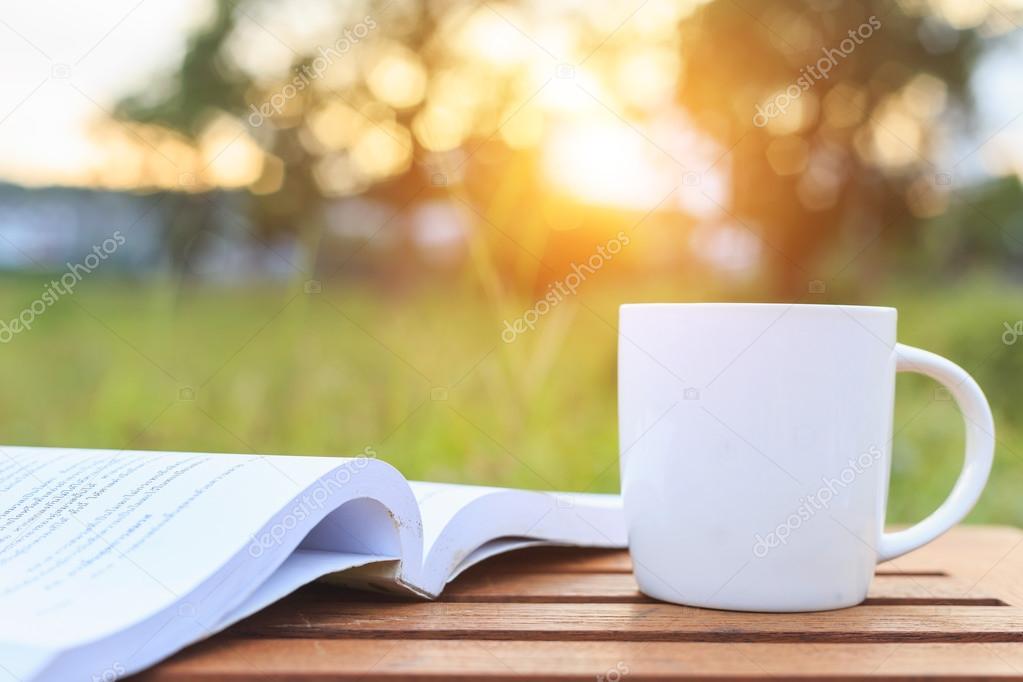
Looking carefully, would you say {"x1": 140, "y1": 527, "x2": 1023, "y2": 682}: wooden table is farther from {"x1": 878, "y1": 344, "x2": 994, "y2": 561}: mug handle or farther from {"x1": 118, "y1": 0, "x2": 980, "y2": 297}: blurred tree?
{"x1": 118, "y1": 0, "x2": 980, "y2": 297}: blurred tree

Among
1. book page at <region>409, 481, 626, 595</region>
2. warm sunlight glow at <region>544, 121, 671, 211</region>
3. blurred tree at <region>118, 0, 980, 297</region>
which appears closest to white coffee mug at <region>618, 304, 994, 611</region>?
book page at <region>409, 481, 626, 595</region>

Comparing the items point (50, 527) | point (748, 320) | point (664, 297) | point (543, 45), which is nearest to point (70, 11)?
point (543, 45)

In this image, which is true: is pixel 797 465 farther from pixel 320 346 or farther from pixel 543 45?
pixel 543 45

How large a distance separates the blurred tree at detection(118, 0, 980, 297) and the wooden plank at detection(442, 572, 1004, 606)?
1.95m

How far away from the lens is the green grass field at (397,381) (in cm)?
164

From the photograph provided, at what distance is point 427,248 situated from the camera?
8.82ft

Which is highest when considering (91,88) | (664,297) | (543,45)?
(543,45)

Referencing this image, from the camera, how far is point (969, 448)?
70cm

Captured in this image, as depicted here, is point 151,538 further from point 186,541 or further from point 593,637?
point 593,637

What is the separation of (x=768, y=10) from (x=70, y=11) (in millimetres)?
1912

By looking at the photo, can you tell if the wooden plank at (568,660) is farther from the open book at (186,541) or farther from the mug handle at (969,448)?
the mug handle at (969,448)

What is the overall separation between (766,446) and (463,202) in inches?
59.7

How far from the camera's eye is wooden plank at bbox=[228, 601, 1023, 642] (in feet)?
1.89

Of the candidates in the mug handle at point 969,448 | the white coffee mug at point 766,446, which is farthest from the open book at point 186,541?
the mug handle at point 969,448
